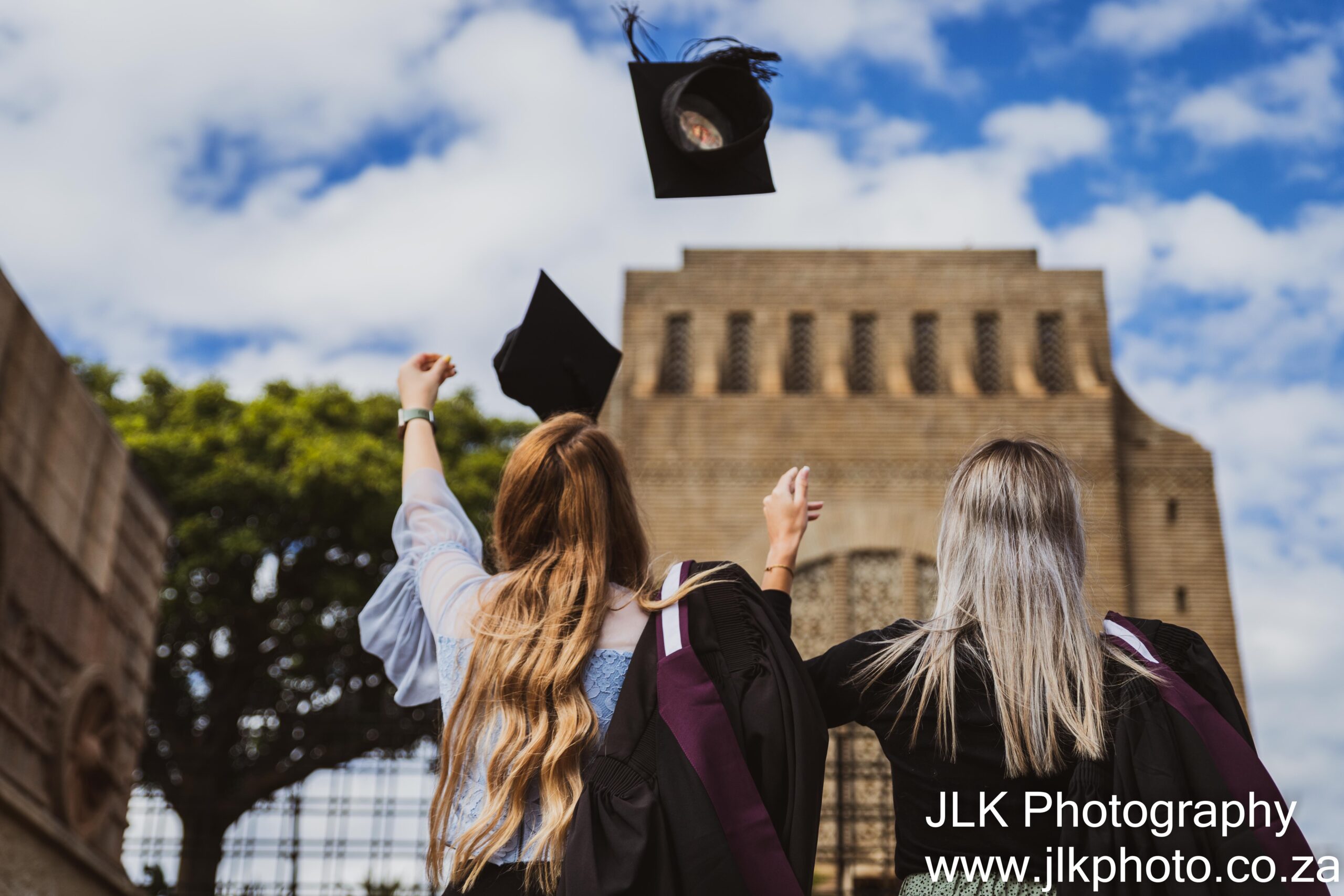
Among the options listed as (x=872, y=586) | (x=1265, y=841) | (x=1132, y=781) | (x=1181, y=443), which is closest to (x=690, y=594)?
(x=1132, y=781)

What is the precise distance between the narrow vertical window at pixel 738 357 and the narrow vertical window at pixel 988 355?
3020 millimetres

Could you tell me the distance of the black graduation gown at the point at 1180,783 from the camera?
6.77 feet

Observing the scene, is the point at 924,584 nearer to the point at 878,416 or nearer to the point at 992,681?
the point at 878,416

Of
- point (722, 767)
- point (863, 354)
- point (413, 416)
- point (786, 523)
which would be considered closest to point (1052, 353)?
point (863, 354)

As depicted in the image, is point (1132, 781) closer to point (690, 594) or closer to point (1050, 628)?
point (1050, 628)

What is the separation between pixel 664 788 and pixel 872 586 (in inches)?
534

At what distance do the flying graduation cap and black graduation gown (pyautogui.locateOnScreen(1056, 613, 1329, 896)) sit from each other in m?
2.03

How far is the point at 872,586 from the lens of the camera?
15.4 m

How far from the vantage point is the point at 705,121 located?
148 inches

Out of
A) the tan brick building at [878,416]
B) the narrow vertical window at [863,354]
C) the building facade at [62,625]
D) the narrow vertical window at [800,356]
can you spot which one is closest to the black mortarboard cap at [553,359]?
the building facade at [62,625]

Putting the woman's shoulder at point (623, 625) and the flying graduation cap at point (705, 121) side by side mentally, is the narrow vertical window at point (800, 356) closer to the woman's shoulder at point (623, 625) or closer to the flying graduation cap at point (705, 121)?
the flying graduation cap at point (705, 121)

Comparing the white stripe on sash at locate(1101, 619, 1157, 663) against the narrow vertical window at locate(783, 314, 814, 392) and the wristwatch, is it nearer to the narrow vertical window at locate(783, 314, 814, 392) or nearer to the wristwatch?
the wristwatch

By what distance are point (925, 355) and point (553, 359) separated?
13.7m

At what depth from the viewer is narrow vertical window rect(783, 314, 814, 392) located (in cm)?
1669
